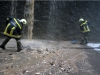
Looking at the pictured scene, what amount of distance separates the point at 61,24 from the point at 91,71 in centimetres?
741

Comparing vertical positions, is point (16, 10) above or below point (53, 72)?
above

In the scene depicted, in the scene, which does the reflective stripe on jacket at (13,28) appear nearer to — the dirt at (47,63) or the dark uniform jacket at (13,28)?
the dark uniform jacket at (13,28)

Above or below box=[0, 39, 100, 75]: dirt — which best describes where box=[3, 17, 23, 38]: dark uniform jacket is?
above

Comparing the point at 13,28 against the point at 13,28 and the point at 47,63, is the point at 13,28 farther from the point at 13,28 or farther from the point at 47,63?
the point at 47,63

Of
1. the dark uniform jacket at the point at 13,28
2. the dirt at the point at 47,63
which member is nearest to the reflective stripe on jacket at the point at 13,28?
the dark uniform jacket at the point at 13,28

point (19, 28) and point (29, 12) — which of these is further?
point (29, 12)

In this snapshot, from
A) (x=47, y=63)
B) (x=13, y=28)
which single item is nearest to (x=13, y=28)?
(x=13, y=28)

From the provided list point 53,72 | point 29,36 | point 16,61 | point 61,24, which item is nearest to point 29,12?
point 29,36

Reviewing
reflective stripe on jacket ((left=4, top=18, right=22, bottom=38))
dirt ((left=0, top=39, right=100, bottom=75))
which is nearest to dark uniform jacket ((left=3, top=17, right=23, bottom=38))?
reflective stripe on jacket ((left=4, top=18, right=22, bottom=38))

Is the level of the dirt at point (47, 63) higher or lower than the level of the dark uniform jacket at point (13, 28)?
lower

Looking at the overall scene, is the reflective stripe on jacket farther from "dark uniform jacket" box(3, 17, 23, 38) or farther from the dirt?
the dirt

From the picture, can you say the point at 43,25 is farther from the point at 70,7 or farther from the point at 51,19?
the point at 70,7

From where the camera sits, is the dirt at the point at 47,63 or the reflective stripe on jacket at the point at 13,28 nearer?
the dirt at the point at 47,63

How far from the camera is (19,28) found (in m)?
8.00
